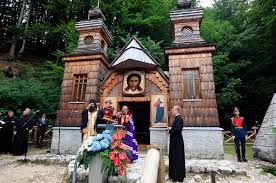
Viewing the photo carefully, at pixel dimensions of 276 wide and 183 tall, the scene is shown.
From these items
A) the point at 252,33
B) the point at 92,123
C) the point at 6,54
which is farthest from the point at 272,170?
the point at 6,54

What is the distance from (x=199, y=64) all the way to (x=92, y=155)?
7.13m

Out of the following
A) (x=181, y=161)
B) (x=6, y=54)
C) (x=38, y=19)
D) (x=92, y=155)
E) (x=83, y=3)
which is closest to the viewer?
(x=92, y=155)

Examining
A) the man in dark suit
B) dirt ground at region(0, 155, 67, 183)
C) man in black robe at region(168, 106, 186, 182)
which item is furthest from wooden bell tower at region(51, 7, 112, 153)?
man in black robe at region(168, 106, 186, 182)

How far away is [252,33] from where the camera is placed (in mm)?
18000

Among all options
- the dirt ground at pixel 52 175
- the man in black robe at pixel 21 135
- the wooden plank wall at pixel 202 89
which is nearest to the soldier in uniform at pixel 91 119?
the dirt ground at pixel 52 175

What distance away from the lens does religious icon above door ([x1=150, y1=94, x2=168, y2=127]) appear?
9328 mm

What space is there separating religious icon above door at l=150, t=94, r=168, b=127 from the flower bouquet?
5.31 meters

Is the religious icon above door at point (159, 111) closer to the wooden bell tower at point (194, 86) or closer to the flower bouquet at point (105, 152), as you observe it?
the wooden bell tower at point (194, 86)

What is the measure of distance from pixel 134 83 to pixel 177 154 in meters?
4.92

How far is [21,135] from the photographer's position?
950 cm

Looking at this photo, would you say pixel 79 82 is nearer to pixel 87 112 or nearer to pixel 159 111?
pixel 87 112

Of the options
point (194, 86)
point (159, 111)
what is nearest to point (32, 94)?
point (159, 111)

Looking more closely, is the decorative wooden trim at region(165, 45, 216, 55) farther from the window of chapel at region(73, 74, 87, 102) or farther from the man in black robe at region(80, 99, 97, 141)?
the man in black robe at region(80, 99, 97, 141)

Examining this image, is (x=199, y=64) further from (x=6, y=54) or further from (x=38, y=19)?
(x=38, y=19)
